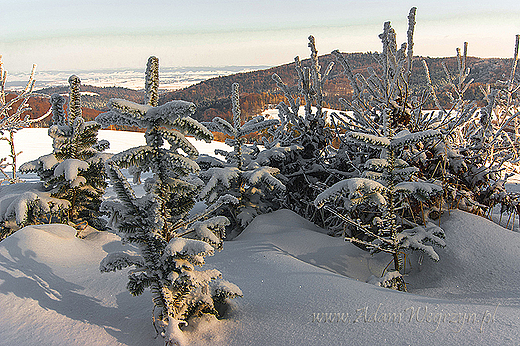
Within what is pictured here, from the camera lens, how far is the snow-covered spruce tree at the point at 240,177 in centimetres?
419

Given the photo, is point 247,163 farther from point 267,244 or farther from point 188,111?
point 188,111

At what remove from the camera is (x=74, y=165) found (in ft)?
11.6

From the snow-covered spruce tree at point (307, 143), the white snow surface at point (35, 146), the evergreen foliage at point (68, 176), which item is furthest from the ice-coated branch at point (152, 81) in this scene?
the white snow surface at point (35, 146)

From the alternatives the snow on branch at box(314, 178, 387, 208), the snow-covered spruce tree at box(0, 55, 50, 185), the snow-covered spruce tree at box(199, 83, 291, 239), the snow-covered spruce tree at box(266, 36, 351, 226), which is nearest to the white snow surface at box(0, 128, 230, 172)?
the snow-covered spruce tree at box(0, 55, 50, 185)

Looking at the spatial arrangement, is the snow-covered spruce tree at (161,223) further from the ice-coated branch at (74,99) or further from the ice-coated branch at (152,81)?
the ice-coated branch at (74,99)

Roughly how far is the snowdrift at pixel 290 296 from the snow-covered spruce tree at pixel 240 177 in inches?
35.7

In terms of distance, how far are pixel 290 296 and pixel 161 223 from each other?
3.26 ft

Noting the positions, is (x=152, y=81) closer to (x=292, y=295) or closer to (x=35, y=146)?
(x=292, y=295)

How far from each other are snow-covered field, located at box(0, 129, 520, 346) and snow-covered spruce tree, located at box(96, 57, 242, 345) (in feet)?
0.61

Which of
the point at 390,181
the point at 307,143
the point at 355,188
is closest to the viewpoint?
the point at 355,188

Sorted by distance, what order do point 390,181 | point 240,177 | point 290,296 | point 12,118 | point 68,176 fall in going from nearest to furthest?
point 290,296 → point 390,181 → point 68,176 → point 240,177 → point 12,118

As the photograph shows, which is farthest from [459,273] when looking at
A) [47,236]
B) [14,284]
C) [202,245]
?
[47,236]

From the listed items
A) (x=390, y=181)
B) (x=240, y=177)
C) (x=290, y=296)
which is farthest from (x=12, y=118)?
(x=390, y=181)

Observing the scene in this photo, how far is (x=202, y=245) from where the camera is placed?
1764mm
